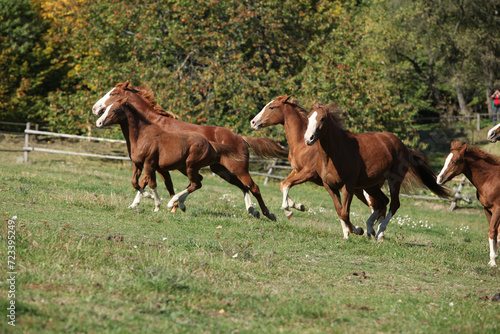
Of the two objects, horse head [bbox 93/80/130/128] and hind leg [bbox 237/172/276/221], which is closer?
horse head [bbox 93/80/130/128]

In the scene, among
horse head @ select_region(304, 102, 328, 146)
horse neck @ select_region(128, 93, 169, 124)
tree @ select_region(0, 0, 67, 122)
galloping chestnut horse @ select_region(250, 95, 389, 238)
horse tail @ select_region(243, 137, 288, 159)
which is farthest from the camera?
tree @ select_region(0, 0, 67, 122)

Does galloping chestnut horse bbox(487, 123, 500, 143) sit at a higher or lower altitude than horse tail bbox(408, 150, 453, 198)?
higher

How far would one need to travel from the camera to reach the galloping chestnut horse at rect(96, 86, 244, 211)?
37.9 ft

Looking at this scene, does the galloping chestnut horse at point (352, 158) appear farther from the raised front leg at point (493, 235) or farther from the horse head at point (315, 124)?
the raised front leg at point (493, 235)

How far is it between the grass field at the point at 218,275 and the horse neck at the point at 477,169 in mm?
1368

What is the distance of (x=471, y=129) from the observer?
39.5m

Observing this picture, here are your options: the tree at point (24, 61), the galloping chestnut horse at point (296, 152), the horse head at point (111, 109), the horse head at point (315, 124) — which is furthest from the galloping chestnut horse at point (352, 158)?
the tree at point (24, 61)

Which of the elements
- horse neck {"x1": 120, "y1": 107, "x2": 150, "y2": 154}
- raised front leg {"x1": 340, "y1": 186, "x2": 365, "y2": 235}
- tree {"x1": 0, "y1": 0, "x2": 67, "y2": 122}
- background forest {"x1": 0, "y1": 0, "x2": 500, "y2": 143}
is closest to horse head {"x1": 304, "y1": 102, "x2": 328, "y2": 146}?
raised front leg {"x1": 340, "y1": 186, "x2": 365, "y2": 235}

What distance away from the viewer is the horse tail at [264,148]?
43.5ft

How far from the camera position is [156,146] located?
11578 millimetres

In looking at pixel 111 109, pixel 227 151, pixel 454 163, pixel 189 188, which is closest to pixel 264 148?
pixel 227 151

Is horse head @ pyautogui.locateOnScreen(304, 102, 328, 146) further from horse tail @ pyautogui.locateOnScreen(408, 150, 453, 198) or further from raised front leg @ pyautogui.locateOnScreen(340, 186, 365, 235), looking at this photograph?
horse tail @ pyautogui.locateOnScreen(408, 150, 453, 198)

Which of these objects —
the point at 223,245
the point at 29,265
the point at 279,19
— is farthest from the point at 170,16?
the point at 29,265

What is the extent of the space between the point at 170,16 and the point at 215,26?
2.27 m
